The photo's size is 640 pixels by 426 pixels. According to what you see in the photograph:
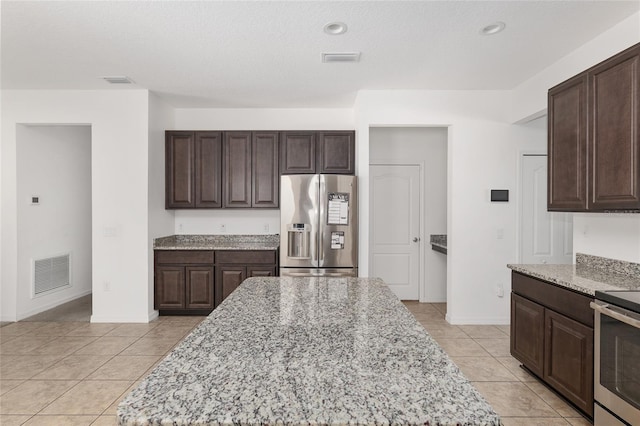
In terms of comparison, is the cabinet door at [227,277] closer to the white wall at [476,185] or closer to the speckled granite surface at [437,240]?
the white wall at [476,185]

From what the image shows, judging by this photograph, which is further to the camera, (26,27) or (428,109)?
(428,109)

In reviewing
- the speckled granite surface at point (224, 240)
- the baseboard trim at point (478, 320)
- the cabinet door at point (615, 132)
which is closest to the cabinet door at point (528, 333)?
the cabinet door at point (615, 132)

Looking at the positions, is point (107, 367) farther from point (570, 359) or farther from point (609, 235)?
point (609, 235)

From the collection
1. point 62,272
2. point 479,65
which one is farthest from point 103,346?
point 479,65

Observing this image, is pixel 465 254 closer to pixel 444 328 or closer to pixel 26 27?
pixel 444 328

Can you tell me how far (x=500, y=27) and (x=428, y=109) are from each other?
1521mm

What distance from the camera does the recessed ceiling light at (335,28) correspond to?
2.61m

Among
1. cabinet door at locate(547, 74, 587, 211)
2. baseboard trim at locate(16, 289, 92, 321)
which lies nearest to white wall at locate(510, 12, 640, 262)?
cabinet door at locate(547, 74, 587, 211)

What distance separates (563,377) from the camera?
238 cm

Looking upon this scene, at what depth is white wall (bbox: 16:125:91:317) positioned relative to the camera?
431 cm

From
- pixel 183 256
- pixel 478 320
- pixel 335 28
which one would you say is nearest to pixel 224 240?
pixel 183 256

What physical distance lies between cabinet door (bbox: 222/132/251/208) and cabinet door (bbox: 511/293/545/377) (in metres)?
3.18

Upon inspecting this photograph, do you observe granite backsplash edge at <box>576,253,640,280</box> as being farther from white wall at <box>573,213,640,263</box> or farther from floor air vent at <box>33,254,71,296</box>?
floor air vent at <box>33,254,71,296</box>

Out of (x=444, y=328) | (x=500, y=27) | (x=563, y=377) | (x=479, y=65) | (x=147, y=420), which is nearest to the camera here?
(x=147, y=420)
